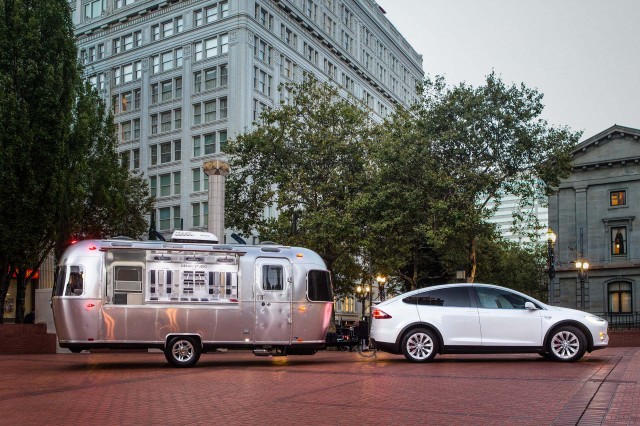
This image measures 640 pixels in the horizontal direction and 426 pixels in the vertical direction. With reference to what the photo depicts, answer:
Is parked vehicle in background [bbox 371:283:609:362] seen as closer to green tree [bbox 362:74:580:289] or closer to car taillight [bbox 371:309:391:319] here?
car taillight [bbox 371:309:391:319]

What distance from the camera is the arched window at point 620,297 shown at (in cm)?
5222

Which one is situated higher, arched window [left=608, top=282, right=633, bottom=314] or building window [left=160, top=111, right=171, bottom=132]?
building window [left=160, top=111, right=171, bottom=132]

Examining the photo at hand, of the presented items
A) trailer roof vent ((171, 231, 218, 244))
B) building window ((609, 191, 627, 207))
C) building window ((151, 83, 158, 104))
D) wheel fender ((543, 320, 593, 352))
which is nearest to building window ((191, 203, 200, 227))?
building window ((151, 83, 158, 104))

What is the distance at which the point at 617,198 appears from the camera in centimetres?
5303

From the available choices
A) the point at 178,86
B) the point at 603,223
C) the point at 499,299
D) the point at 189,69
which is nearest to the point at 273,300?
the point at 499,299

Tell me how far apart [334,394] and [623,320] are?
145 feet

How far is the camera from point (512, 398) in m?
11.0

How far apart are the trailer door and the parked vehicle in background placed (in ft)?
7.66

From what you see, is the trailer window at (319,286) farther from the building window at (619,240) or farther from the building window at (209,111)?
the building window at (209,111)

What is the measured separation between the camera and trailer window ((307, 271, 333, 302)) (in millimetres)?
A: 19266

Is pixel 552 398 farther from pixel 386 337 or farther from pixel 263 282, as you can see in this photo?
pixel 263 282

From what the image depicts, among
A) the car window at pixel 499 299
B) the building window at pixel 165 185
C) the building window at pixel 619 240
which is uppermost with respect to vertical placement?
the building window at pixel 165 185

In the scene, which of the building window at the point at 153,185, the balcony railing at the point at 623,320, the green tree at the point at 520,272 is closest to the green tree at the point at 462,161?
the balcony railing at the point at 623,320

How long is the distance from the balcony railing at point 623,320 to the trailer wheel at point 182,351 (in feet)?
118
